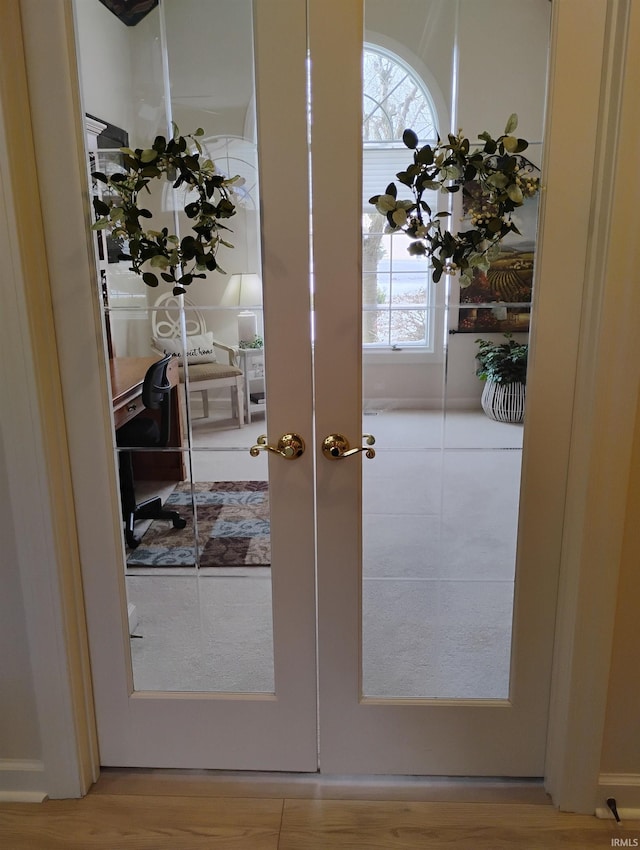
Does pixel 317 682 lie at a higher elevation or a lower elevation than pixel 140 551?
lower

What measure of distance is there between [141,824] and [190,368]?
1.19 m

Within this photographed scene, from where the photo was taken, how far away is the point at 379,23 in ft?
4.55

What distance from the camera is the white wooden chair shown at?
1549mm

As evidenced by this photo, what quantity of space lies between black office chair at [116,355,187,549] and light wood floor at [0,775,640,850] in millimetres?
708

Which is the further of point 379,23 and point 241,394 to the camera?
point 241,394

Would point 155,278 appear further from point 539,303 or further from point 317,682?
point 317,682

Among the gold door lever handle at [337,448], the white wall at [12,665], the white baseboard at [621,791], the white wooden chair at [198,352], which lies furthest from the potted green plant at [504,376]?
the white wall at [12,665]

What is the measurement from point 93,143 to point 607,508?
1.47 metres

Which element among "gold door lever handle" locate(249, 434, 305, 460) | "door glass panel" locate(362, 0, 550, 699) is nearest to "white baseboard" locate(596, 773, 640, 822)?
"door glass panel" locate(362, 0, 550, 699)

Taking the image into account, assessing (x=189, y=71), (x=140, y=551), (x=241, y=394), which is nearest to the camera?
(x=189, y=71)

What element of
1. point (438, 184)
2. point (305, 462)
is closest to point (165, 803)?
point (305, 462)

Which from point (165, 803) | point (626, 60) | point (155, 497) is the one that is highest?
point (626, 60)

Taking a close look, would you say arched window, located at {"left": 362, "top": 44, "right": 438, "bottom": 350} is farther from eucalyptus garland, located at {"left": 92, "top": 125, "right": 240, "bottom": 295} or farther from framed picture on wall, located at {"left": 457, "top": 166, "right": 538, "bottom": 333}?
eucalyptus garland, located at {"left": 92, "top": 125, "right": 240, "bottom": 295}

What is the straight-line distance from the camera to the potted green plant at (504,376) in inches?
60.4
